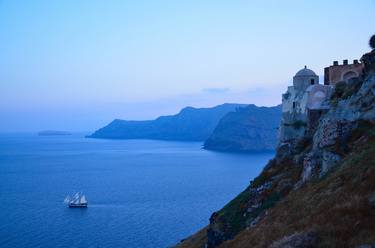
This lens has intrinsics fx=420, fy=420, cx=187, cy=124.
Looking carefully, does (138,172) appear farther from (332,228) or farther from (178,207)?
(332,228)

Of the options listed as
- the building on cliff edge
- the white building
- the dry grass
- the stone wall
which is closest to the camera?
the dry grass

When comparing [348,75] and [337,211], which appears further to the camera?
[348,75]

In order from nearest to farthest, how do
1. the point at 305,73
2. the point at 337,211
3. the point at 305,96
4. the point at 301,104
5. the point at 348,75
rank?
1. the point at 337,211
2. the point at 305,96
3. the point at 301,104
4. the point at 348,75
5. the point at 305,73

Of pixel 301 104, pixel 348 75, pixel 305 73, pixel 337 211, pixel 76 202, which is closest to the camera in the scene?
pixel 337 211

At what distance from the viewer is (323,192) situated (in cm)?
2192

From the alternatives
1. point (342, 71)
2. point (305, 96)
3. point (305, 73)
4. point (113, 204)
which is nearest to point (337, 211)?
point (305, 96)

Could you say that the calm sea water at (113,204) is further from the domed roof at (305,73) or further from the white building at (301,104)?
the domed roof at (305,73)

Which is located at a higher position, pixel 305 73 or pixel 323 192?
pixel 305 73

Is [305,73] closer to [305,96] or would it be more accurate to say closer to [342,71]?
[342,71]

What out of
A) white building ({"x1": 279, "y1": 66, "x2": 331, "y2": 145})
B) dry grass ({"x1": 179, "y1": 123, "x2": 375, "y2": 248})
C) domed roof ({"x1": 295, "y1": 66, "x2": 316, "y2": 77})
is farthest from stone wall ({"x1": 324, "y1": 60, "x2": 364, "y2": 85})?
dry grass ({"x1": 179, "y1": 123, "x2": 375, "y2": 248})

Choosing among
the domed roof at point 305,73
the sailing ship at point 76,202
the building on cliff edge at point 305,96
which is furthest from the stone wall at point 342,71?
the sailing ship at point 76,202

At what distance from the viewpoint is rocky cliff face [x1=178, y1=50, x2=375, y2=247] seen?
55.1 ft

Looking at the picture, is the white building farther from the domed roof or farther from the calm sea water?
the calm sea water

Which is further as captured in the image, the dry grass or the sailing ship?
the sailing ship
